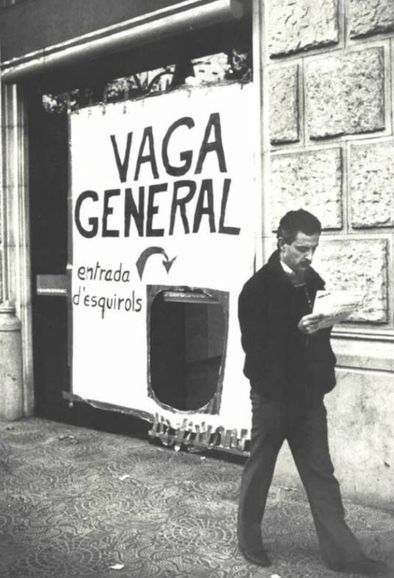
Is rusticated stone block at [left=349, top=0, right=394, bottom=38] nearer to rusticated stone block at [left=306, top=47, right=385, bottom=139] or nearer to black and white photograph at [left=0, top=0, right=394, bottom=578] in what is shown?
black and white photograph at [left=0, top=0, right=394, bottom=578]

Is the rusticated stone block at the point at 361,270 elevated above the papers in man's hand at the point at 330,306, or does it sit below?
above

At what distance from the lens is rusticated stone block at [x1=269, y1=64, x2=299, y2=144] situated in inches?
211

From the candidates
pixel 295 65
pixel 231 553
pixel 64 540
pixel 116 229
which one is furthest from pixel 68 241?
pixel 231 553

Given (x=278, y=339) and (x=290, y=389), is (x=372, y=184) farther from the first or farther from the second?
(x=290, y=389)

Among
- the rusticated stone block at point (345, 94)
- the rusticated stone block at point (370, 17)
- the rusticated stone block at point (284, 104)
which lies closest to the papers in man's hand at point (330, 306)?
the rusticated stone block at point (345, 94)

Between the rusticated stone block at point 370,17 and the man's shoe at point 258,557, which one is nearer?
the man's shoe at point 258,557

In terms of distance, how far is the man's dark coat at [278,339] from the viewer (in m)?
3.89

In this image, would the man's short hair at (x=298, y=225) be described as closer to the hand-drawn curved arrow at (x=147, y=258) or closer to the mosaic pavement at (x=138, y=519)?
the mosaic pavement at (x=138, y=519)

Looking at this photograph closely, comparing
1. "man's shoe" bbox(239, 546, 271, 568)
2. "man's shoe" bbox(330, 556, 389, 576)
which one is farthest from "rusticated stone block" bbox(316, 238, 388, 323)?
"man's shoe" bbox(239, 546, 271, 568)

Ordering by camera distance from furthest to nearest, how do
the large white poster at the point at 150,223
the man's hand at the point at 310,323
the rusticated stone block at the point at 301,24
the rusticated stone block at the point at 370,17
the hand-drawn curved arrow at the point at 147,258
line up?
the hand-drawn curved arrow at the point at 147,258, the large white poster at the point at 150,223, the rusticated stone block at the point at 301,24, the rusticated stone block at the point at 370,17, the man's hand at the point at 310,323

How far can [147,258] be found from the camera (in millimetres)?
6570

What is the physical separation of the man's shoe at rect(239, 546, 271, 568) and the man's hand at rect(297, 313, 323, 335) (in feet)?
4.20

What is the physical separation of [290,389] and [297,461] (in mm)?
430

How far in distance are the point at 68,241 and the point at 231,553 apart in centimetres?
407
